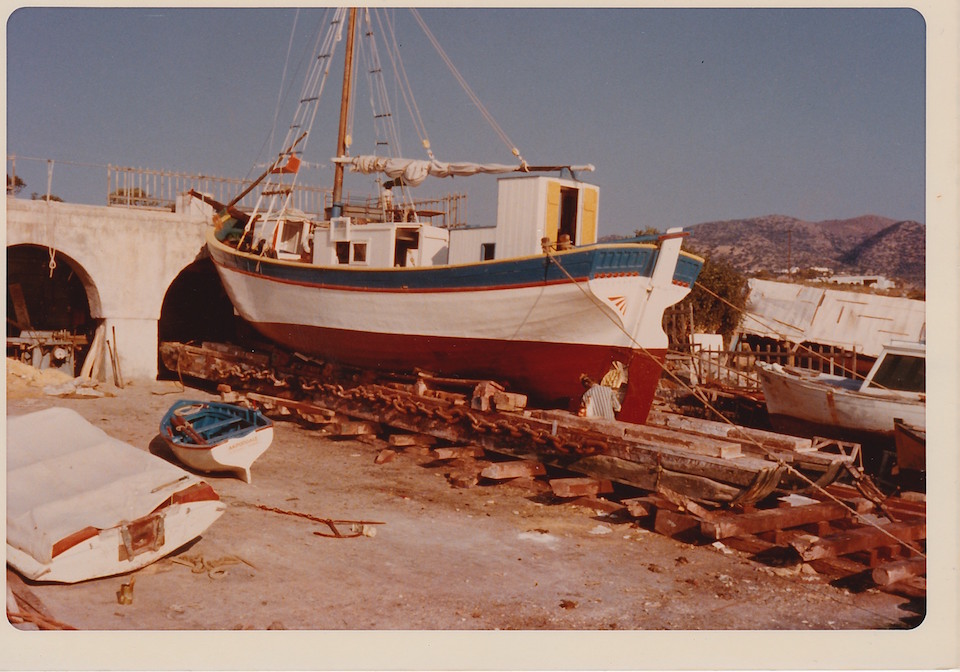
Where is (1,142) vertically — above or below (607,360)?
above

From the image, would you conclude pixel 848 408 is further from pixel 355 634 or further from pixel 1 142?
pixel 1 142

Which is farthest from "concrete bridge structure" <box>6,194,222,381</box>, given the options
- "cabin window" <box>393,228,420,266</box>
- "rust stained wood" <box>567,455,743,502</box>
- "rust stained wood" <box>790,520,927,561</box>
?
"rust stained wood" <box>790,520,927,561</box>

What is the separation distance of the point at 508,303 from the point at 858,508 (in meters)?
5.68

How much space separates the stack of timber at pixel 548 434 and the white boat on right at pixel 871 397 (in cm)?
76

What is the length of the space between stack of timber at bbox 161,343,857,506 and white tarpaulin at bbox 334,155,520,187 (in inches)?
160

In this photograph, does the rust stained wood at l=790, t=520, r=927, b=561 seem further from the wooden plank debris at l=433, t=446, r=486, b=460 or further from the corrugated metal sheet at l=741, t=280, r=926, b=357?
the corrugated metal sheet at l=741, t=280, r=926, b=357

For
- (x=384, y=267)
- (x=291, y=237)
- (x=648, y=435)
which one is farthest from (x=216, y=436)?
(x=291, y=237)

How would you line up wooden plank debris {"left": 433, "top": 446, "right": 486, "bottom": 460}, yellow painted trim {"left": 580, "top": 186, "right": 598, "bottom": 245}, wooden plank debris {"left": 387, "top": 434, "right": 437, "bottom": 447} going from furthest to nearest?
yellow painted trim {"left": 580, "top": 186, "right": 598, "bottom": 245} < wooden plank debris {"left": 387, "top": 434, "right": 437, "bottom": 447} < wooden plank debris {"left": 433, "top": 446, "right": 486, "bottom": 460}

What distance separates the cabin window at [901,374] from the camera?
13.3m

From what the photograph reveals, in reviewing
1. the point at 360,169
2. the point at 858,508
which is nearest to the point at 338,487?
the point at 858,508

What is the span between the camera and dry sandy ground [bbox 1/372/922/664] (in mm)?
6531

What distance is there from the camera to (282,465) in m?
11.4

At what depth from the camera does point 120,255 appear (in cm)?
1694

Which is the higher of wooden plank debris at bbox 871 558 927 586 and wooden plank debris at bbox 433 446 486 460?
wooden plank debris at bbox 871 558 927 586
